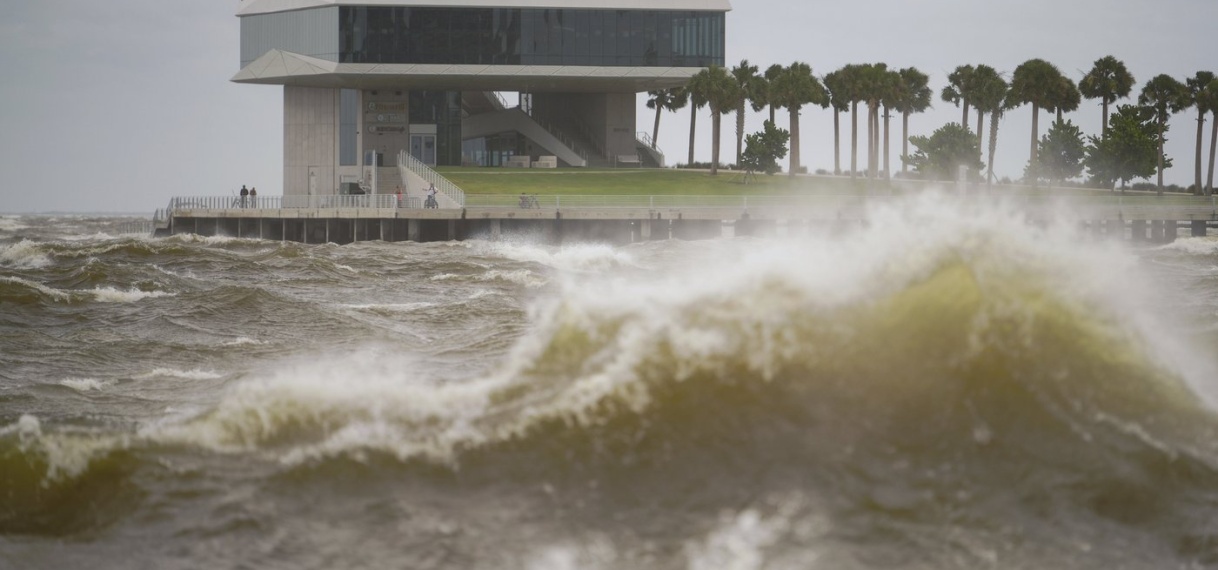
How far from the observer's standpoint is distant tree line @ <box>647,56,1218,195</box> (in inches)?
3327

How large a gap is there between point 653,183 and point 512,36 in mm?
11623

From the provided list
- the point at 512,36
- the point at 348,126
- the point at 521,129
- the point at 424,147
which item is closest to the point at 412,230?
the point at 512,36

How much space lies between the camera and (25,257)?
39.3 m

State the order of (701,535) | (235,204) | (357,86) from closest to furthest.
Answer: (701,535)
(235,204)
(357,86)

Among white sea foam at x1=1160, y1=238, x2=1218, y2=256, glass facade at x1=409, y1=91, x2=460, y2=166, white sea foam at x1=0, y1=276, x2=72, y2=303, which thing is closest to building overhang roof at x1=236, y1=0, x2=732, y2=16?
glass facade at x1=409, y1=91, x2=460, y2=166

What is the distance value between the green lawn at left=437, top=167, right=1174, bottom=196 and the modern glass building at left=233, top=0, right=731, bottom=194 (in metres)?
5.08

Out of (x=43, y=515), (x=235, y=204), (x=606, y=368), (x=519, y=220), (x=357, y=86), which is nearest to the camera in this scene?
(x=43, y=515)

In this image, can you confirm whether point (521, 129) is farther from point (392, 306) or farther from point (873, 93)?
point (392, 306)

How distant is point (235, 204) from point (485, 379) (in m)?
56.1

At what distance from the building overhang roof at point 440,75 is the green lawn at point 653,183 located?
5.15 metres

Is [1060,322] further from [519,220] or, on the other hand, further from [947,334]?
[519,220]

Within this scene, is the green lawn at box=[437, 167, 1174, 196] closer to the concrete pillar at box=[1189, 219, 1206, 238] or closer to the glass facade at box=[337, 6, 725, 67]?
the glass facade at box=[337, 6, 725, 67]

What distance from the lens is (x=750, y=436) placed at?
7371mm

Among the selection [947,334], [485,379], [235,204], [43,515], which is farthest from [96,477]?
[235,204]
